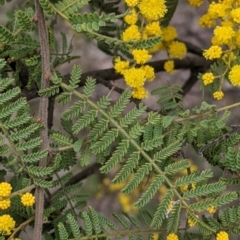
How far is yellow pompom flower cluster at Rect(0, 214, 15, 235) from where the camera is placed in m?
0.84

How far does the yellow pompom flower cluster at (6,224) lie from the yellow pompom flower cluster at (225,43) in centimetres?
39

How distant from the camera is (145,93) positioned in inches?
37.5

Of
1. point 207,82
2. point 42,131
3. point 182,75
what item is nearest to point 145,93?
point 207,82

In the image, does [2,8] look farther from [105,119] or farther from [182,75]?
[105,119]

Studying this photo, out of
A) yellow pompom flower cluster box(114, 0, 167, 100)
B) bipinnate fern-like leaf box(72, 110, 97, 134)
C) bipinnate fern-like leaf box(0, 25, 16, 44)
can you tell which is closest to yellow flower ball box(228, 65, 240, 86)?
yellow pompom flower cluster box(114, 0, 167, 100)

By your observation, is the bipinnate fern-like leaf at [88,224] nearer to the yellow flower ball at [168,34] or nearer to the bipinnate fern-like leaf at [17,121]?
the bipinnate fern-like leaf at [17,121]

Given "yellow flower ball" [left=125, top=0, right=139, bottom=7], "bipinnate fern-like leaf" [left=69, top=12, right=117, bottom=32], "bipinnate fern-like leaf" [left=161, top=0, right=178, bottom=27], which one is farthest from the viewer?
"bipinnate fern-like leaf" [left=161, top=0, right=178, bottom=27]

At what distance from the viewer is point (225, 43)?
3.03 feet

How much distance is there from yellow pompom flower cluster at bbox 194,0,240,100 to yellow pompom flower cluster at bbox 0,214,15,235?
390mm

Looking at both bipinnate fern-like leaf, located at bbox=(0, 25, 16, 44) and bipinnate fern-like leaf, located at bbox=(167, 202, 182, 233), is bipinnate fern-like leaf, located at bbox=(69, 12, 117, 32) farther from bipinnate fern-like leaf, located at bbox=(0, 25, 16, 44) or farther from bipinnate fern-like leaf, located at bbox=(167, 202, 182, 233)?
bipinnate fern-like leaf, located at bbox=(167, 202, 182, 233)

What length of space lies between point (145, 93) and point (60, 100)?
0.18 m

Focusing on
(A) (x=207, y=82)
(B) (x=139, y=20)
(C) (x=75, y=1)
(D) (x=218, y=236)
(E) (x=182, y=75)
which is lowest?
(E) (x=182, y=75)

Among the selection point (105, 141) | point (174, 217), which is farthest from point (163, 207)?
point (105, 141)

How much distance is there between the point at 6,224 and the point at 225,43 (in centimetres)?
46
